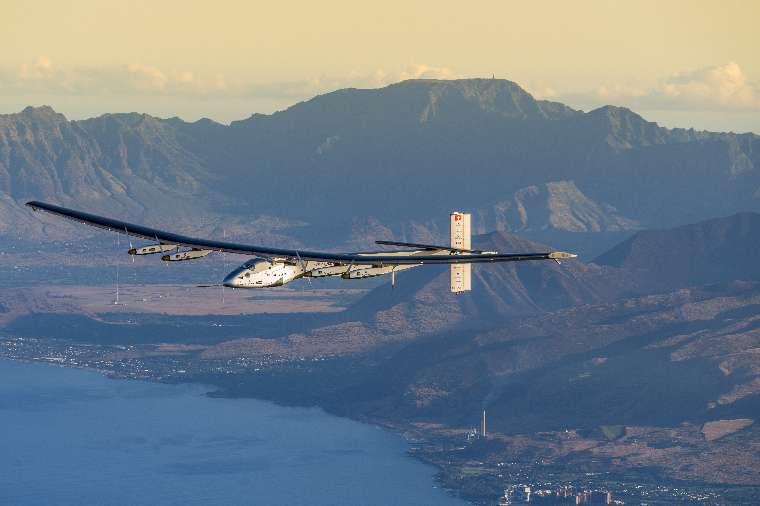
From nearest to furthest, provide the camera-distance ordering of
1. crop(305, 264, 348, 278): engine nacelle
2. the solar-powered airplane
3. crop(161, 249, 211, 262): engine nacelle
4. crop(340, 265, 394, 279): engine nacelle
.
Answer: crop(161, 249, 211, 262): engine nacelle < the solar-powered airplane < crop(305, 264, 348, 278): engine nacelle < crop(340, 265, 394, 279): engine nacelle

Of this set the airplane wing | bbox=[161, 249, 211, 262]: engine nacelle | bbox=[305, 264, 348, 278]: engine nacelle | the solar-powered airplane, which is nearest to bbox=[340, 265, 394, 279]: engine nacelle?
the solar-powered airplane

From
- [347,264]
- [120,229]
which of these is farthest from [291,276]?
[120,229]

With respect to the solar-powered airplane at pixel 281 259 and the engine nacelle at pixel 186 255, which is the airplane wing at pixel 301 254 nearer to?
the solar-powered airplane at pixel 281 259

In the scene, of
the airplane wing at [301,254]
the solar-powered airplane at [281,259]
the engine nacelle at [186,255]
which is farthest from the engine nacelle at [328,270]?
the engine nacelle at [186,255]

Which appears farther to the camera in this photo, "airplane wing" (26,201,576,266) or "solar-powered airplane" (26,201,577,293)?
"solar-powered airplane" (26,201,577,293)

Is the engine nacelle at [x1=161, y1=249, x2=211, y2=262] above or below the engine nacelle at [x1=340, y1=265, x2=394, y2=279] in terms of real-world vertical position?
above

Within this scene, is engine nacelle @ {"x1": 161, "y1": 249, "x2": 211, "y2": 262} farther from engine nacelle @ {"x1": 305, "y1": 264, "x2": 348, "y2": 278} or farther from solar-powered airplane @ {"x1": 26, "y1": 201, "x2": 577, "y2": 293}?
engine nacelle @ {"x1": 305, "y1": 264, "x2": 348, "y2": 278}

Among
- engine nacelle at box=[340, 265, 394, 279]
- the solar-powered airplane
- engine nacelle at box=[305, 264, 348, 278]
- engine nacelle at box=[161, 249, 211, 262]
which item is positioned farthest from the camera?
engine nacelle at box=[340, 265, 394, 279]

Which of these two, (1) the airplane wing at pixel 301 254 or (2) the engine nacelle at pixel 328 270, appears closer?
(1) the airplane wing at pixel 301 254

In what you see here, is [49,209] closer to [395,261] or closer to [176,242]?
[176,242]

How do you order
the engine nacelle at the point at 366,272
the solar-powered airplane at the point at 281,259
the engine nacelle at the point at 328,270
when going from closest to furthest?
the solar-powered airplane at the point at 281,259 < the engine nacelle at the point at 328,270 < the engine nacelle at the point at 366,272

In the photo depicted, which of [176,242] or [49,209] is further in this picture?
[49,209]
